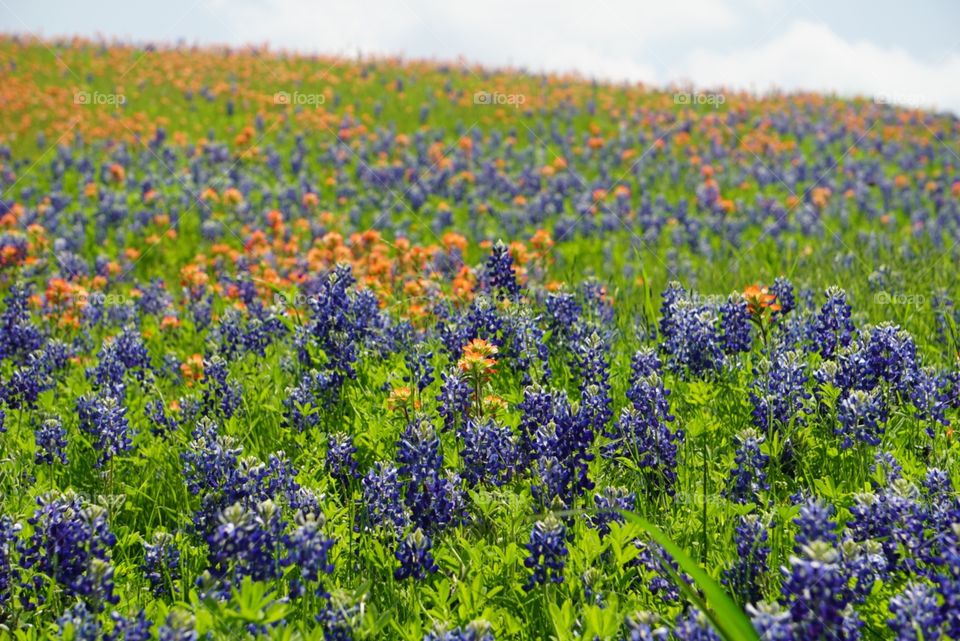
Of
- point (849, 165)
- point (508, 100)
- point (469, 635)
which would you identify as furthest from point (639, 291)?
point (508, 100)

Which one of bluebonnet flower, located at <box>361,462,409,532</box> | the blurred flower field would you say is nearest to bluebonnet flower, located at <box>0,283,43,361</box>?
the blurred flower field

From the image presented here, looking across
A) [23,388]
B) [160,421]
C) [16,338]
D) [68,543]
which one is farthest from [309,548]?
[16,338]

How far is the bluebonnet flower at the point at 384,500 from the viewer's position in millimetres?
3271

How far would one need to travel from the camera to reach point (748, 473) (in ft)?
11.7

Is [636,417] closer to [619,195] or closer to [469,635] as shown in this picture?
[469,635]

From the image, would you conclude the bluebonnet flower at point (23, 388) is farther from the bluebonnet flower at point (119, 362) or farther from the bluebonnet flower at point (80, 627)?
the bluebonnet flower at point (80, 627)

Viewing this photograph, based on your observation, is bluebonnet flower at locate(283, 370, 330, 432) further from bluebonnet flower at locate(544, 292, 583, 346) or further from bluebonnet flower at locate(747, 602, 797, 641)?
bluebonnet flower at locate(747, 602, 797, 641)

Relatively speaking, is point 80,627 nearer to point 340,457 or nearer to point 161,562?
point 161,562

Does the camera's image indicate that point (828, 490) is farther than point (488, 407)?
No

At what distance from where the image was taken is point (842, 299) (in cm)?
466

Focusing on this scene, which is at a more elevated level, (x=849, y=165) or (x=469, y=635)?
(x=849, y=165)

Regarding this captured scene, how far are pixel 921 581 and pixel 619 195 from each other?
37.1ft

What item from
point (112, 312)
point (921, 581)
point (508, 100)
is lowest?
point (112, 312)

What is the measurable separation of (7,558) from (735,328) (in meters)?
3.53
